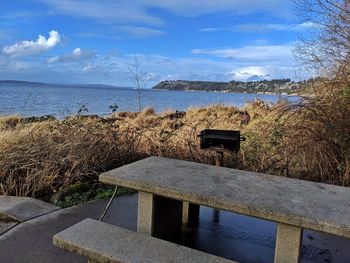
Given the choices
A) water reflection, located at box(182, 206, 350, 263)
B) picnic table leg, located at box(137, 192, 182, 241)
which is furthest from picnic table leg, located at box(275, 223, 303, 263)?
picnic table leg, located at box(137, 192, 182, 241)

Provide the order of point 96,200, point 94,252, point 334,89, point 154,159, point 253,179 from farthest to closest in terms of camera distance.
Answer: point 334,89 → point 96,200 → point 154,159 → point 253,179 → point 94,252

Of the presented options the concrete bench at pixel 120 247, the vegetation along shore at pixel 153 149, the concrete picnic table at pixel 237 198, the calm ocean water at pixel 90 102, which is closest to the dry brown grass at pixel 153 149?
the vegetation along shore at pixel 153 149

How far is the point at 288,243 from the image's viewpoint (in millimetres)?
2650

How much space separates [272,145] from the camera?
6.64 metres

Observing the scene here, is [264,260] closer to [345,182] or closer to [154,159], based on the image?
[154,159]

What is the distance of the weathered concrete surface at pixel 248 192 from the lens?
2.47 meters

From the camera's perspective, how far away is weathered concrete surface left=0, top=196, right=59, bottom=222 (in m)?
4.07

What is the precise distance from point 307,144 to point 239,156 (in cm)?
120

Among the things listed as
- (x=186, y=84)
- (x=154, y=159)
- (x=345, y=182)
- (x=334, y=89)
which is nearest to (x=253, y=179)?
(x=154, y=159)

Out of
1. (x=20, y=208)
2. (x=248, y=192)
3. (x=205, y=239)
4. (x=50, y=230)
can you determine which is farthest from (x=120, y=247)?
(x=20, y=208)

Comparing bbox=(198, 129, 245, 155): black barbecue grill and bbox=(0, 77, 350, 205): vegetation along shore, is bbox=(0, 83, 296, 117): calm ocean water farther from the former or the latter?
bbox=(198, 129, 245, 155): black barbecue grill

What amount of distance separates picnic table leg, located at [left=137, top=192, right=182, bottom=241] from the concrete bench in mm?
339

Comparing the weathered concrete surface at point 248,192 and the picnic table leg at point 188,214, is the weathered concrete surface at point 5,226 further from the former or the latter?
the picnic table leg at point 188,214

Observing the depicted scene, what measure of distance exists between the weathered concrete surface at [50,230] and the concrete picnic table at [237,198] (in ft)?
2.21
